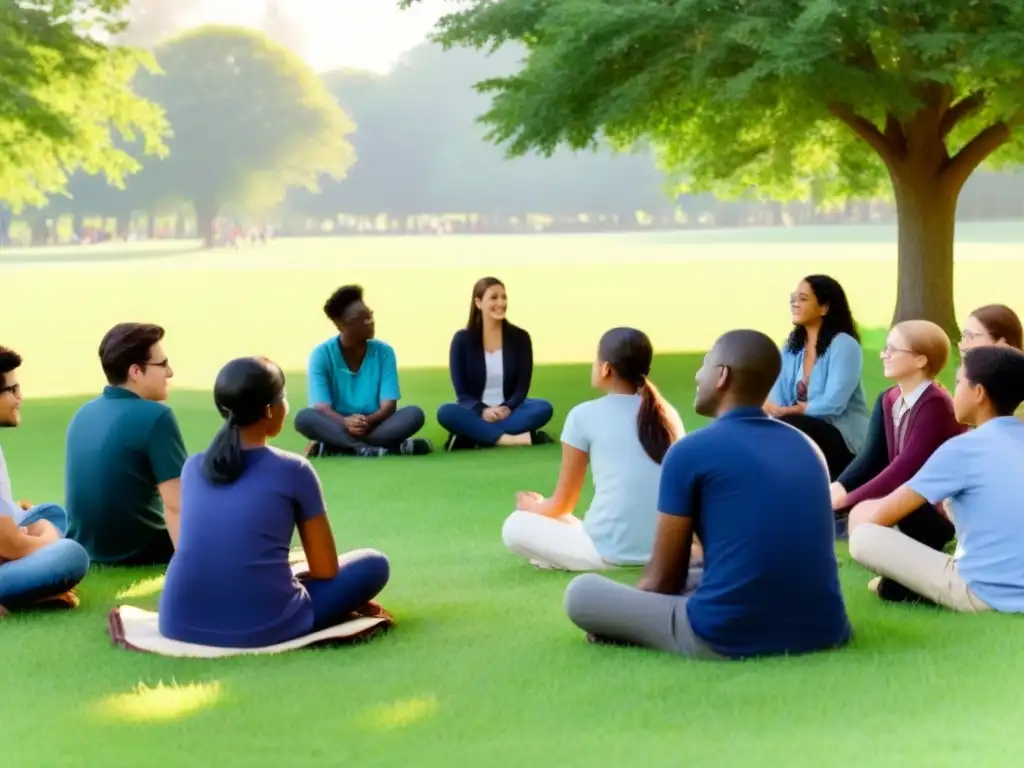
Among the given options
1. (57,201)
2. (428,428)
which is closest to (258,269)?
(428,428)

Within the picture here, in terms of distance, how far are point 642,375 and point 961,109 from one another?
53.6 ft

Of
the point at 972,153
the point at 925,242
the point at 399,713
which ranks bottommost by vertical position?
the point at 399,713

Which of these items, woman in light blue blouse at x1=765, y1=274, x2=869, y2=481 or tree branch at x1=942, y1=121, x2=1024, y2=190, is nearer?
woman in light blue blouse at x1=765, y1=274, x2=869, y2=481

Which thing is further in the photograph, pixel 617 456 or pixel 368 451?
pixel 368 451

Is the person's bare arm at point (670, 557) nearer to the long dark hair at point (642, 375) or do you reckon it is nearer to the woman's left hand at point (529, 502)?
the long dark hair at point (642, 375)

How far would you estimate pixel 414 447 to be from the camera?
1246cm

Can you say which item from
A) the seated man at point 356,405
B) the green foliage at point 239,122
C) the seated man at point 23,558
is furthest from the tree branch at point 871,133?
the green foliage at point 239,122

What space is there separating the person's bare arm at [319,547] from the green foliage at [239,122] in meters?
96.3

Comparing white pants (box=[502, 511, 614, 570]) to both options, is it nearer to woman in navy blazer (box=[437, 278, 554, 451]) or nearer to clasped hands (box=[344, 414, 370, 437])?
clasped hands (box=[344, 414, 370, 437])

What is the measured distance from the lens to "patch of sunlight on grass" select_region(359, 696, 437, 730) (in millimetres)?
5137

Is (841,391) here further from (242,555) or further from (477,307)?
(242,555)

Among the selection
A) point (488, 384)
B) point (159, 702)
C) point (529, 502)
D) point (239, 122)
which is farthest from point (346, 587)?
point (239, 122)

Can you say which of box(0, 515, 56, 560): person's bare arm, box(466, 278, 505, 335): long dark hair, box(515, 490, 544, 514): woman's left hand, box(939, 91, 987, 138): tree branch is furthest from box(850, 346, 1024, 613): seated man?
box(939, 91, 987, 138): tree branch

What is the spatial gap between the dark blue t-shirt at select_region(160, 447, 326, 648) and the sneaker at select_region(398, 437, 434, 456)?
20.8 ft
